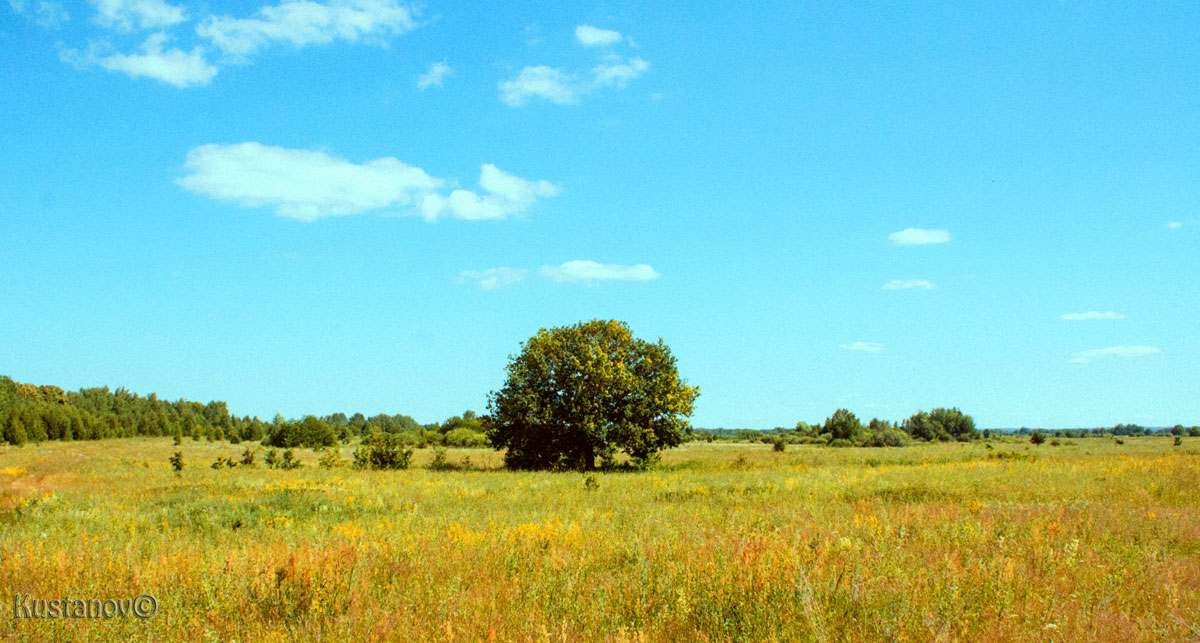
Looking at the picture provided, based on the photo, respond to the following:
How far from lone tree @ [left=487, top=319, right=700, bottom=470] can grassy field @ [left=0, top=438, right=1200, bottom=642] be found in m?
18.7

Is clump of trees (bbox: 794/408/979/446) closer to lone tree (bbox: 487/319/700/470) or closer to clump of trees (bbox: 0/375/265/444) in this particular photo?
lone tree (bbox: 487/319/700/470)

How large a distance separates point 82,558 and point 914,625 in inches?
414

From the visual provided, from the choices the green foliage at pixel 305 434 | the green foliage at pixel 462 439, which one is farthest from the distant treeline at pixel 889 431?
the green foliage at pixel 305 434

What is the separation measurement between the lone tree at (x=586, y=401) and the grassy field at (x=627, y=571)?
18.7 m

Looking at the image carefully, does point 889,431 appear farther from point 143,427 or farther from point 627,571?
point 143,427

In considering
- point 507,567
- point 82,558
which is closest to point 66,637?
point 82,558

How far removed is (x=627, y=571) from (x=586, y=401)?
2546 centimetres

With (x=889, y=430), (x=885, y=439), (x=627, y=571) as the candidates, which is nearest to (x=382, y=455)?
(x=627, y=571)

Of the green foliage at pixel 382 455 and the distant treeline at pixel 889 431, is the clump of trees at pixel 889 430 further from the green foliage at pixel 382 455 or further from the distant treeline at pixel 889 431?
the green foliage at pixel 382 455

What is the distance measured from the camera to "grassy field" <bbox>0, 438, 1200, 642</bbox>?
6.09m

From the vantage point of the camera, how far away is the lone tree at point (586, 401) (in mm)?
33438

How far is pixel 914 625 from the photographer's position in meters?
6.03

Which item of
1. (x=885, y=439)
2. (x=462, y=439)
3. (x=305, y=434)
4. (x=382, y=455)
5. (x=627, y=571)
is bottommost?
(x=885, y=439)

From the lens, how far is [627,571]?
805cm
